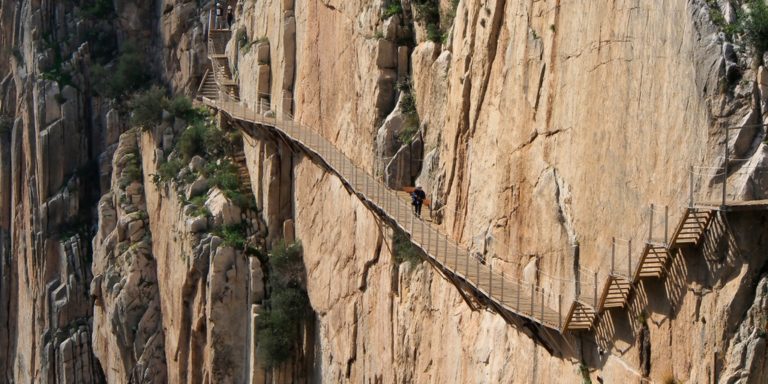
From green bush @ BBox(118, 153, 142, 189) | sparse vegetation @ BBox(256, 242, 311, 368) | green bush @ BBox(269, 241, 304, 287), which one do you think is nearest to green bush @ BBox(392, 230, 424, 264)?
sparse vegetation @ BBox(256, 242, 311, 368)

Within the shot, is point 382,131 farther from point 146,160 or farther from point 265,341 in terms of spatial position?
point 146,160

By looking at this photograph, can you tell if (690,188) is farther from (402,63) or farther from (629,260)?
(402,63)

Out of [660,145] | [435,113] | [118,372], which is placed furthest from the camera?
[118,372]

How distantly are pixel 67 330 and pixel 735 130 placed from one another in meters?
47.9

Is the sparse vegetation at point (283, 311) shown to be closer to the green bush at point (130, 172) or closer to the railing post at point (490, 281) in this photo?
the green bush at point (130, 172)

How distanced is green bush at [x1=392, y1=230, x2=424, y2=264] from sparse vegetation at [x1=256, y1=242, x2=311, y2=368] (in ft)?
30.3

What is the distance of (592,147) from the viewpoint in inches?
1181

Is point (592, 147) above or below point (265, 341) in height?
above

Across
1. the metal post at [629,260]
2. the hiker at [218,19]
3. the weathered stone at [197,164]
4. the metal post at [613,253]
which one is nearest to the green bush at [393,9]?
the weathered stone at [197,164]

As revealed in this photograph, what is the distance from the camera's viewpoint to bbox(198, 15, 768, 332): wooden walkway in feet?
86.1

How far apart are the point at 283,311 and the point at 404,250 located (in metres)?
10.2

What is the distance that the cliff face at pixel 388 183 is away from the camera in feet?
86.0

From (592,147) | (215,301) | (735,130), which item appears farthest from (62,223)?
(735,130)

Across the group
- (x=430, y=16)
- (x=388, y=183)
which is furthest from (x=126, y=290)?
(x=430, y=16)
